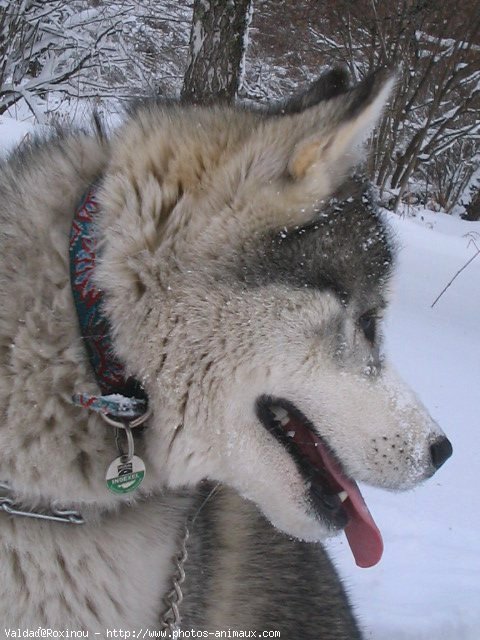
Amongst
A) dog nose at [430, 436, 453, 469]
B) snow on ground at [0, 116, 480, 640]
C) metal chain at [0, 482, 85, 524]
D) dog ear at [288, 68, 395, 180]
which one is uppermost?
dog ear at [288, 68, 395, 180]

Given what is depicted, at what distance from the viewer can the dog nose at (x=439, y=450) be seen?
5.11ft

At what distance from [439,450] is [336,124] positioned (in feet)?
2.61

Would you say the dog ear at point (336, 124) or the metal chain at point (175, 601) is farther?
the metal chain at point (175, 601)

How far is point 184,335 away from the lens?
4.36 feet

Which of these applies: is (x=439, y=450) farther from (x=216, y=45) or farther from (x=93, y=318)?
(x=216, y=45)

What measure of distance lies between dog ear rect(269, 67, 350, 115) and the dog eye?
50 cm

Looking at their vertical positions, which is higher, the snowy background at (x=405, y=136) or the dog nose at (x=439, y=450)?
the dog nose at (x=439, y=450)

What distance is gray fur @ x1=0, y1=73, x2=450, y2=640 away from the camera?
1.32 metres

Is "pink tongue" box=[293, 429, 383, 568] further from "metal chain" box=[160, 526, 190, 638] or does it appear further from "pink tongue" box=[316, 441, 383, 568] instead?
"metal chain" box=[160, 526, 190, 638]

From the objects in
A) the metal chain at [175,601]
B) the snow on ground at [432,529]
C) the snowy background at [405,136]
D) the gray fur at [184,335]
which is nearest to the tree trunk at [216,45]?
the snowy background at [405,136]

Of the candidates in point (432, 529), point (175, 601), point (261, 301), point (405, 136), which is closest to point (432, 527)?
point (432, 529)

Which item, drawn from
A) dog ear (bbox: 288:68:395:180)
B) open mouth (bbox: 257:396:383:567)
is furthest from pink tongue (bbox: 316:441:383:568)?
dog ear (bbox: 288:68:395:180)

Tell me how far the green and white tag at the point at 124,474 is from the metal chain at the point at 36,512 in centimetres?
10

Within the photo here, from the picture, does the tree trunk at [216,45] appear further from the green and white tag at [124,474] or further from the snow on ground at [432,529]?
the green and white tag at [124,474]
